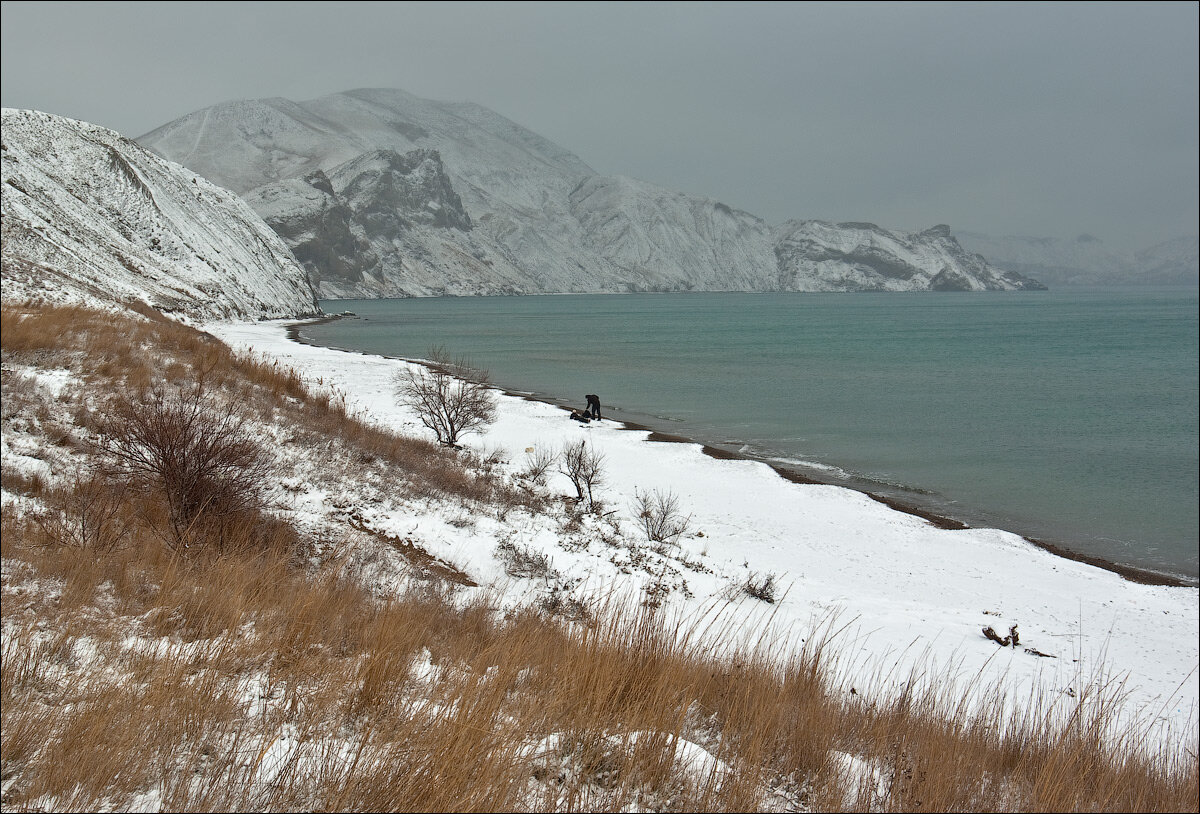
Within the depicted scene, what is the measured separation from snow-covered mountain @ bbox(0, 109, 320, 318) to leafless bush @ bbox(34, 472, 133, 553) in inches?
807

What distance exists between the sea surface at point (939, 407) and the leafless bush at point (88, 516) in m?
18.1

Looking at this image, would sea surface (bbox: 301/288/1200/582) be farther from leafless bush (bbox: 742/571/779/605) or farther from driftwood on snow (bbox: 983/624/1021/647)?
leafless bush (bbox: 742/571/779/605)

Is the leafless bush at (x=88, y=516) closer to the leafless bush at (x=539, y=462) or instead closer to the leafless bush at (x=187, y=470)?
the leafless bush at (x=187, y=470)

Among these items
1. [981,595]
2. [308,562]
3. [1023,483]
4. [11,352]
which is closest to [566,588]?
[308,562]

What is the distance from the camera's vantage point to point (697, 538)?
43.5ft

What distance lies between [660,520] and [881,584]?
13.7 ft

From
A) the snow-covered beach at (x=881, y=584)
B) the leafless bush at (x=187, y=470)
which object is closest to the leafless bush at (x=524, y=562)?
the snow-covered beach at (x=881, y=584)

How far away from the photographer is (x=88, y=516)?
18.0ft

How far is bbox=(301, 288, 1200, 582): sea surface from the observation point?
18.9m

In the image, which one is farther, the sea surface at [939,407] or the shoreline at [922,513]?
the sea surface at [939,407]

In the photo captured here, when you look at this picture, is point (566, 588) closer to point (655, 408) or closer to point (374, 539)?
point (374, 539)

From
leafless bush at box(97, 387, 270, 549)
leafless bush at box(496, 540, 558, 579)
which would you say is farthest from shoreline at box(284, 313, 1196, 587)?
leafless bush at box(97, 387, 270, 549)

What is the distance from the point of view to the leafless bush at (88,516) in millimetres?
4832

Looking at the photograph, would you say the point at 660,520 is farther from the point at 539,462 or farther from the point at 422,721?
the point at 422,721
